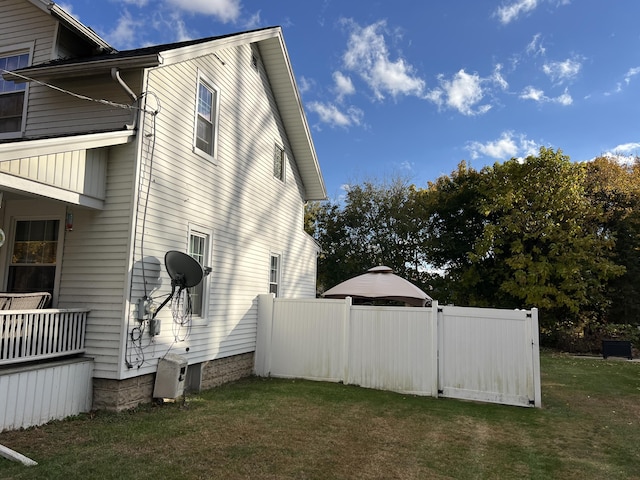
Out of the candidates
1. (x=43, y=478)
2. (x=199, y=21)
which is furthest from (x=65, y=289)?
(x=199, y=21)

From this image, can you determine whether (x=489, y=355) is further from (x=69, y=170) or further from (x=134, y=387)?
(x=69, y=170)

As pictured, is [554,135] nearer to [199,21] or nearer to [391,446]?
[199,21]

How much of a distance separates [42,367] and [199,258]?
11.0 ft

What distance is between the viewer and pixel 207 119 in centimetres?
870

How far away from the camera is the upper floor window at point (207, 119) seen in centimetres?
843

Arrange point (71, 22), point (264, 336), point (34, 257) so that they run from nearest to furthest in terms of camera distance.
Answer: point (34, 257) → point (71, 22) → point (264, 336)

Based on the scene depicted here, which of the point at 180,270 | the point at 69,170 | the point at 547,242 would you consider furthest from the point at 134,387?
the point at 547,242

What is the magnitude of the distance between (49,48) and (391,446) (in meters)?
8.30

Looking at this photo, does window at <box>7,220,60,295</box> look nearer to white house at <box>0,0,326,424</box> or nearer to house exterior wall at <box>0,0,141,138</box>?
white house at <box>0,0,326,424</box>

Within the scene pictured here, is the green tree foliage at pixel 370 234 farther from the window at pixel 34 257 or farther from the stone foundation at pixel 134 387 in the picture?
the window at pixel 34 257

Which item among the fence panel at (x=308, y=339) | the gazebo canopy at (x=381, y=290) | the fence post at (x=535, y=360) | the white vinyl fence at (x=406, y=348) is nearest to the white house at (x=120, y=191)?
the fence panel at (x=308, y=339)

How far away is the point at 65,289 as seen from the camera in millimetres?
6621

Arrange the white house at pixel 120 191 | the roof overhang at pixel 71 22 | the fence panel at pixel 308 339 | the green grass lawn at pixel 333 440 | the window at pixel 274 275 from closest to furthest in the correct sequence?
the green grass lawn at pixel 333 440 → the white house at pixel 120 191 → the roof overhang at pixel 71 22 → the fence panel at pixel 308 339 → the window at pixel 274 275

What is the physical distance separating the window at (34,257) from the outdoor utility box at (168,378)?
2114 mm
